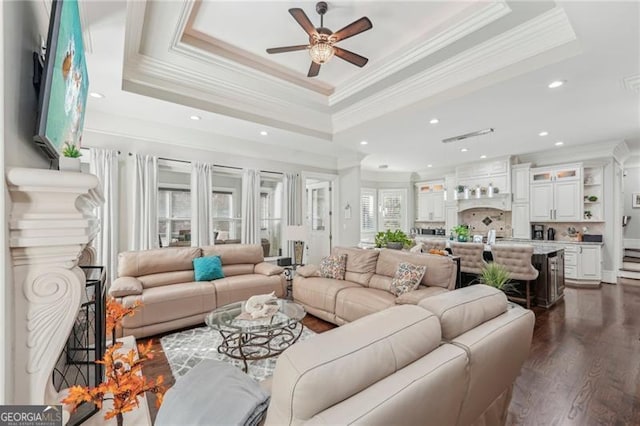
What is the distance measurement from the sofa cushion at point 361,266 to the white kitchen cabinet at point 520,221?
4.79 metres

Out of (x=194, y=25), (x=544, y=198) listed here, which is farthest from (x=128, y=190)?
(x=544, y=198)

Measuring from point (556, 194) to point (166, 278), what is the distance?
7728 millimetres

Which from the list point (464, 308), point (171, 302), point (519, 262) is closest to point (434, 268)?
point (519, 262)

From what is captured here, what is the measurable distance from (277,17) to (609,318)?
18.1 feet

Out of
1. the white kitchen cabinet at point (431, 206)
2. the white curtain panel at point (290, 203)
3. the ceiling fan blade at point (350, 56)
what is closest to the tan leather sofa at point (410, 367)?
the ceiling fan blade at point (350, 56)

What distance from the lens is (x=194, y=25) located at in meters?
2.78

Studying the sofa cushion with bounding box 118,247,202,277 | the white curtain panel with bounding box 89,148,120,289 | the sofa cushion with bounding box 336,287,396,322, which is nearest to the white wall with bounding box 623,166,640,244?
the sofa cushion with bounding box 336,287,396,322

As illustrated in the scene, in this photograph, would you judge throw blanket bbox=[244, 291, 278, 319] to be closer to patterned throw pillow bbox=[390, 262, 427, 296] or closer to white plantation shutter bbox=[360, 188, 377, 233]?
patterned throw pillow bbox=[390, 262, 427, 296]

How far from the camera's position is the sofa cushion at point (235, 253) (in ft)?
14.1

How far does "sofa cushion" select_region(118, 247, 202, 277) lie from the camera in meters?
3.62

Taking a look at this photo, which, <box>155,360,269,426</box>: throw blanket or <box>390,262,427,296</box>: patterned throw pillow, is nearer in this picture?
<box>155,360,269,426</box>: throw blanket

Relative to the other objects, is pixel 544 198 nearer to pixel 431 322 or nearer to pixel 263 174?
pixel 263 174

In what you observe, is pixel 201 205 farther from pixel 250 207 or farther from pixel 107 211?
pixel 107 211

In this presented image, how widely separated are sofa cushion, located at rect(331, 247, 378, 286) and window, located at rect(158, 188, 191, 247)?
2728 millimetres
